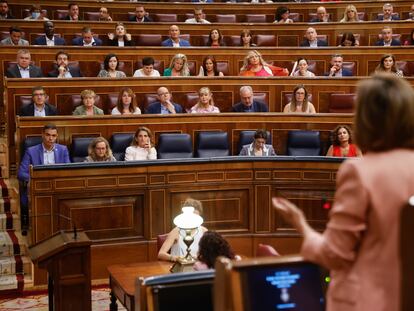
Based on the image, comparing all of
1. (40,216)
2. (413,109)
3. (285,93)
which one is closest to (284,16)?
(285,93)

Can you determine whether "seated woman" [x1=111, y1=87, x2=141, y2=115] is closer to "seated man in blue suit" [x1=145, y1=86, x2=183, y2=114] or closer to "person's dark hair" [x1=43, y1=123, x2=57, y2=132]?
"seated man in blue suit" [x1=145, y1=86, x2=183, y2=114]

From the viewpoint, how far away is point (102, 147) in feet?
18.4

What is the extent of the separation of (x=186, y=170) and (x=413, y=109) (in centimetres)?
409

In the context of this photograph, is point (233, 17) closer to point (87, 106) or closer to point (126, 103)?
point (126, 103)

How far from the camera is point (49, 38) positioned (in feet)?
26.8

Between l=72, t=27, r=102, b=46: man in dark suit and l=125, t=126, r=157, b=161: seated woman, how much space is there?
2.58m

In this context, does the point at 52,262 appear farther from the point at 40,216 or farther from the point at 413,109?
the point at 413,109

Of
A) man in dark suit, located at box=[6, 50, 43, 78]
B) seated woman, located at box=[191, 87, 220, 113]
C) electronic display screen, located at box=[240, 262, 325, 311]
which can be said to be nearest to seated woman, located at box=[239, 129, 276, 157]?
seated woman, located at box=[191, 87, 220, 113]

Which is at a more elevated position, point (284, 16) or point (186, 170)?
point (284, 16)

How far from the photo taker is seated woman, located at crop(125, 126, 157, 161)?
591 cm

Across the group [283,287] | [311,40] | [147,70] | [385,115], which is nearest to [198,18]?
[311,40]

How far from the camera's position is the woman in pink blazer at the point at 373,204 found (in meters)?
1.42

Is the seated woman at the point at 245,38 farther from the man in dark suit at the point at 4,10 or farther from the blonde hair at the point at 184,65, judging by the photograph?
the man in dark suit at the point at 4,10

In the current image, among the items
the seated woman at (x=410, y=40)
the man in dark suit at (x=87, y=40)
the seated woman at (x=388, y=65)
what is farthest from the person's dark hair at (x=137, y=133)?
the seated woman at (x=410, y=40)
